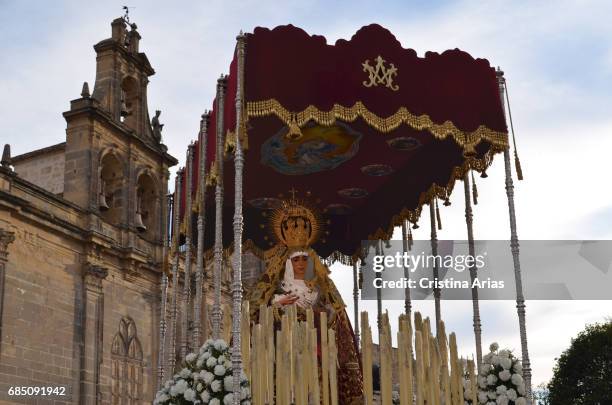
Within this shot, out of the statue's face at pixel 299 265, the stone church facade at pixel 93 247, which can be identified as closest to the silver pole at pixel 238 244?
the statue's face at pixel 299 265

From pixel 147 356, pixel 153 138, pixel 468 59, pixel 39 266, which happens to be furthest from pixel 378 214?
pixel 153 138

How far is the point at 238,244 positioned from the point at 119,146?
14785 mm

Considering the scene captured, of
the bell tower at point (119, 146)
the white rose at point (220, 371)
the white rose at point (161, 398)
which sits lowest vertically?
the white rose at point (161, 398)

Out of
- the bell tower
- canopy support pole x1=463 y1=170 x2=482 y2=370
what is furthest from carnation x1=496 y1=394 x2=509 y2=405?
the bell tower

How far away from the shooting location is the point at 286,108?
8.03 m

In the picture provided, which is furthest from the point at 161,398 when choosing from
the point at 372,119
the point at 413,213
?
the point at 413,213

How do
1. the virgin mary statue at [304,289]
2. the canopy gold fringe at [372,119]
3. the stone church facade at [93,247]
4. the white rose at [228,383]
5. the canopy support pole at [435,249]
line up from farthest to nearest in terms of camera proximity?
1. the stone church facade at [93,247]
2. the canopy support pole at [435,249]
3. the virgin mary statue at [304,289]
4. the canopy gold fringe at [372,119]
5. the white rose at [228,383]

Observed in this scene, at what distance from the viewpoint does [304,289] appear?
970cm

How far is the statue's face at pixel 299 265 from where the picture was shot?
9.78 m

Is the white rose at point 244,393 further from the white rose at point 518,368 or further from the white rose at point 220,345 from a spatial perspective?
the white rose at point 518,368

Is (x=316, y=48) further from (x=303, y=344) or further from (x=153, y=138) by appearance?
(x=153, y=138)

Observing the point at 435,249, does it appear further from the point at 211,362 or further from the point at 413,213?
the point at 211,362

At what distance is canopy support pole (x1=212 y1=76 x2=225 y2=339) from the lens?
27.1 ft

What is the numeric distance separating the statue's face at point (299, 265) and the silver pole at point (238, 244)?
2.15 metres
